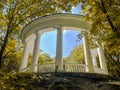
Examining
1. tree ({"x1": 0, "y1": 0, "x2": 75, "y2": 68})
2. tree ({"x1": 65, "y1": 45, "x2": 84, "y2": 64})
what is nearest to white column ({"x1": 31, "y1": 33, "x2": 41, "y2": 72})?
tree ({"x1": 0, "y1": 0, "x2": 75, "y2": 68})

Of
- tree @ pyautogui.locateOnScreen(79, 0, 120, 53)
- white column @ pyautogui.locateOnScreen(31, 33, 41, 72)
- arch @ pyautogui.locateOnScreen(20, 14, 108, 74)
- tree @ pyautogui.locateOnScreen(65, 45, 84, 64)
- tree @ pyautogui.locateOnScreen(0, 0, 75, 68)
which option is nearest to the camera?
tree @ pyautogui.locateOnScreen(79, 0, 120, 53)

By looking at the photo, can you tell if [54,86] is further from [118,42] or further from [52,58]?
[52,58]

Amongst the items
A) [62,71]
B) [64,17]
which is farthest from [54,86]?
[64,17]

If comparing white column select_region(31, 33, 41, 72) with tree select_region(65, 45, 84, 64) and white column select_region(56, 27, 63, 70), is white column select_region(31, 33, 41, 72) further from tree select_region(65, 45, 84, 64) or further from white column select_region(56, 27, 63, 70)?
tree select_region(65, 45, 84, 64)

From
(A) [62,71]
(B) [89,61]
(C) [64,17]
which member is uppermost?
(C) [64,17]

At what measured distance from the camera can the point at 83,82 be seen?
1049 centimetres

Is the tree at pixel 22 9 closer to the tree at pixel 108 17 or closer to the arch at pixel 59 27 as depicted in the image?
the tree at pixel 108 17

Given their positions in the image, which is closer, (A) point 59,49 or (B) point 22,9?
(B) point 22,9

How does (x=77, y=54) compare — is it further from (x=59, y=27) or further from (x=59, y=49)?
(x=59, y=49)

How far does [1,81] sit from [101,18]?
683cm

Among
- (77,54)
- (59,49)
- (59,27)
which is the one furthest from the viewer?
(77,54)

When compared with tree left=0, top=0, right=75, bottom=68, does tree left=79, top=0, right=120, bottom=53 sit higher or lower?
lower

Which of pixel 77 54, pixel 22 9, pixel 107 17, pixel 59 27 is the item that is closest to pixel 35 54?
pixel 59 27

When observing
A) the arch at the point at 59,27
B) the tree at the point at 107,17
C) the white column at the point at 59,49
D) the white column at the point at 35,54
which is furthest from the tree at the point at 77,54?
the tree at the point at 107,17
